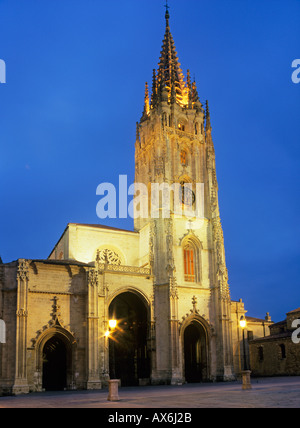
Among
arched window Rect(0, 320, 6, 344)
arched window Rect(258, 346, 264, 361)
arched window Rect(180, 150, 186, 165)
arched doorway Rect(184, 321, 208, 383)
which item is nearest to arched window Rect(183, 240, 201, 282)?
arched doorway Rect(184, 321, 208, 383)

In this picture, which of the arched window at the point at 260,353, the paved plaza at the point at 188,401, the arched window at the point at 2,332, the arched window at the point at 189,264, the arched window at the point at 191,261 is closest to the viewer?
the paved plaza at the point at 188,401

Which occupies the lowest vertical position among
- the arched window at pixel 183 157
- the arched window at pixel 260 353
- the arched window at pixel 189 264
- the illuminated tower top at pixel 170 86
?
the arched window at pixel 260 353

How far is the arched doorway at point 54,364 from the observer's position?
3294 cm

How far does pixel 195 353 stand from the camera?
39844 millimetres

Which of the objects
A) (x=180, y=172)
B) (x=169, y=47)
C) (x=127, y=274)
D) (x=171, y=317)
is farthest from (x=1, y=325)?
(x=169, y=47)

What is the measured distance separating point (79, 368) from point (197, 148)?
2240 centimetres

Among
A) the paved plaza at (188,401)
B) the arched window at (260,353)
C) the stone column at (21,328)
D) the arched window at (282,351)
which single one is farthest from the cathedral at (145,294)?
the paved plaza at (188,401)

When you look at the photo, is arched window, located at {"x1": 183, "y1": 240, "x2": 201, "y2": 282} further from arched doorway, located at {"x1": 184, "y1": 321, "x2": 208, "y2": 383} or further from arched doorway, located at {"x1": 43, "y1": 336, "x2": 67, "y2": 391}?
arched doorway, located at {"x1": 43, "y1": 336, "x2": 67, "y2": 391}

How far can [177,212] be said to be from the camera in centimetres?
4025

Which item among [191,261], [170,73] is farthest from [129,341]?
[170,73]

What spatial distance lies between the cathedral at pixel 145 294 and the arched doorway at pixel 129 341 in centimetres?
8

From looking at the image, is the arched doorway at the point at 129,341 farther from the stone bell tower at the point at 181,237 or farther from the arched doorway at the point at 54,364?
the arched doorway at the point at 54,364

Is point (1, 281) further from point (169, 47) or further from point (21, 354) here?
point (169, 47)

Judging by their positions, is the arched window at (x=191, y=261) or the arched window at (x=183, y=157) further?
the arched window at (x=183, y=157)
